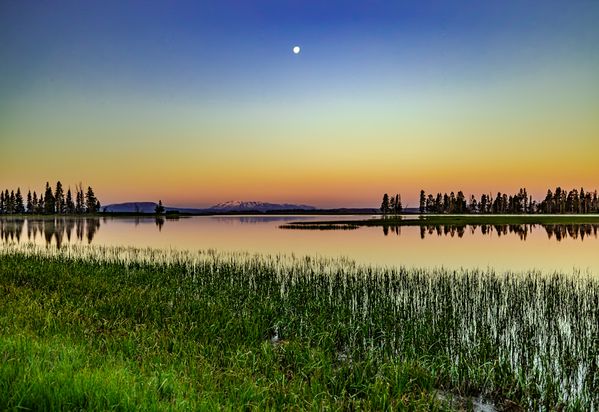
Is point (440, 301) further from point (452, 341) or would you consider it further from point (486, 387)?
point (486, 387)

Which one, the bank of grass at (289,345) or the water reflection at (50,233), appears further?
the water reflection at (50,233)

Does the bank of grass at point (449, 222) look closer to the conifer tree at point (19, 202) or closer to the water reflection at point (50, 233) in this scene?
the water reflection at point (50, 233)

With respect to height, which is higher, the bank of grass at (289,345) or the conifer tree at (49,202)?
the conifer tree at (49,202)

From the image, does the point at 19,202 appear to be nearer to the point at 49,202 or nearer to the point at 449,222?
the point at 49,202

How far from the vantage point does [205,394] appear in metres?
6.32

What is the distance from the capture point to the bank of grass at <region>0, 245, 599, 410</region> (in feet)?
20.9

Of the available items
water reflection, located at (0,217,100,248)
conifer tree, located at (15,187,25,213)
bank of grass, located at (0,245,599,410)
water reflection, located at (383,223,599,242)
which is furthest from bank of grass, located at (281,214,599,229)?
conifer tree, located at (15,187,25,213)

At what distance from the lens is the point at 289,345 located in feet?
30.6

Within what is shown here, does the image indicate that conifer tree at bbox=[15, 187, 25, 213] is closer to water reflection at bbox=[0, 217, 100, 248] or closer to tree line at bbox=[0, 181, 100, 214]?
tree line at bbox=[0, 181, 100, 214]

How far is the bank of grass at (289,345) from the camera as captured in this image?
6.38 metres

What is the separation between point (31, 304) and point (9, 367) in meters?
7.12

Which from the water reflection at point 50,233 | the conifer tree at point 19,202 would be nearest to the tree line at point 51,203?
the conifer tree at point 19,202

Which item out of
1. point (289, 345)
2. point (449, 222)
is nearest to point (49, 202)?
point (449, 222)

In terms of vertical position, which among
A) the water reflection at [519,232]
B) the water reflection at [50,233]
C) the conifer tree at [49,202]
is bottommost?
the water reflection at [519,232]
